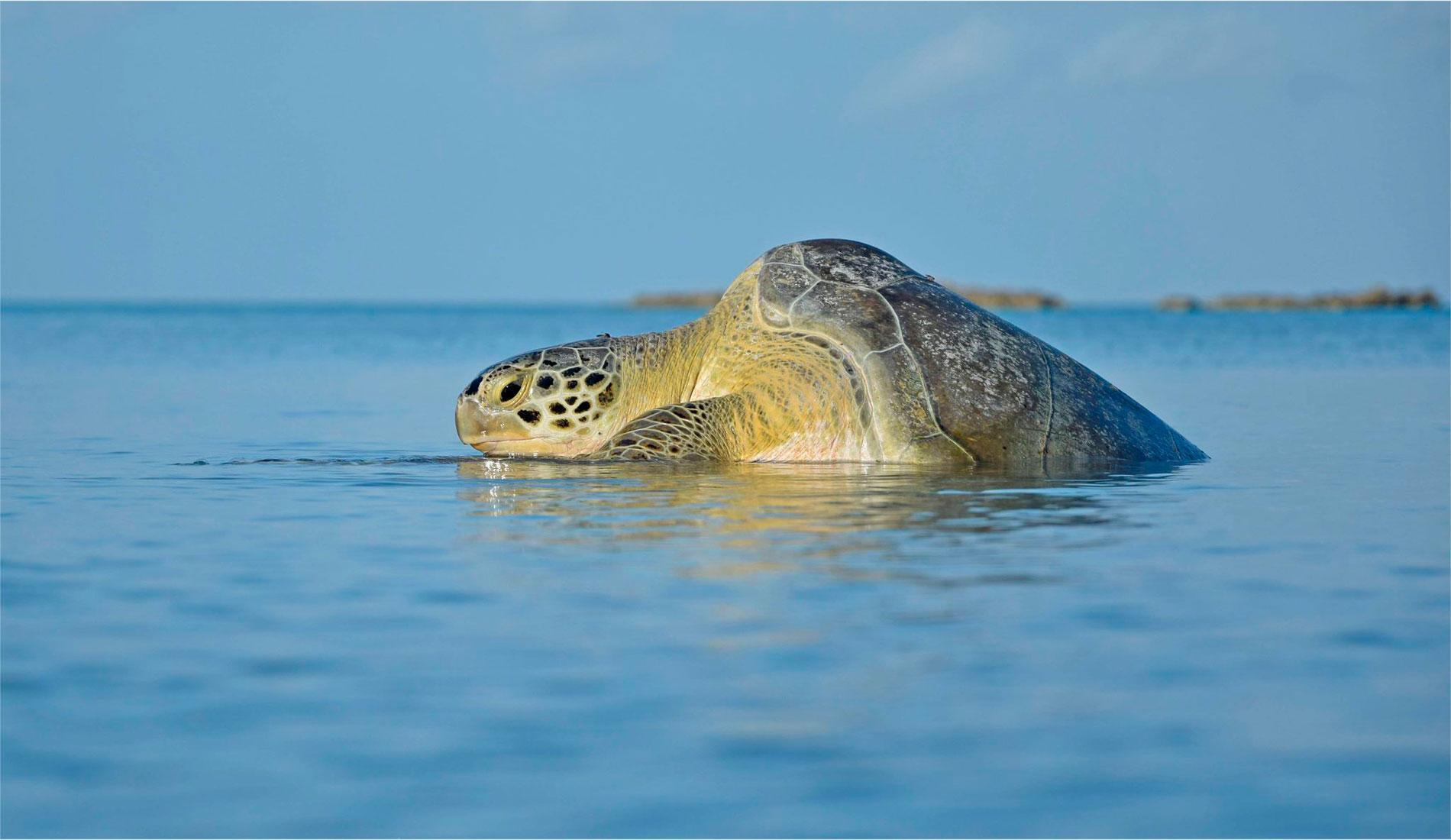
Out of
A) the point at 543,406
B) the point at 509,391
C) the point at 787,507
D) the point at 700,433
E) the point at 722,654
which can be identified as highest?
the point at 509,391

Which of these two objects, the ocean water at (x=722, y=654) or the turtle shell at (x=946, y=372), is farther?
the turtle shell at (x=946, y=372)

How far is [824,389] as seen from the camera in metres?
9.56

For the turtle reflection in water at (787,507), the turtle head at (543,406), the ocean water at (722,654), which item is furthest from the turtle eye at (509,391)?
the ocean water at (722,654)

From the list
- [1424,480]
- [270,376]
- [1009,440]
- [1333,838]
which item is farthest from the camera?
[270,376]

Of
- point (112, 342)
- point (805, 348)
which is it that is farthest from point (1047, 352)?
point (112, 342)

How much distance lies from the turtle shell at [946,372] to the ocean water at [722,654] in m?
0.70

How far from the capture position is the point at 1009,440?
9.62 metres

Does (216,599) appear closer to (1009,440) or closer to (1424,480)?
(1009,440)

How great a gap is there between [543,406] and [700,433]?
1.52 metres

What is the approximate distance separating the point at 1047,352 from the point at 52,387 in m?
13.4

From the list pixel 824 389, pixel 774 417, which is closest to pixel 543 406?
pixel 774 417

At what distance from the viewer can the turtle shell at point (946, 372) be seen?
949 cm

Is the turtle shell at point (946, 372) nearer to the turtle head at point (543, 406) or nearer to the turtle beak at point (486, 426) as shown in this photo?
the turtle head at point (543, 406)

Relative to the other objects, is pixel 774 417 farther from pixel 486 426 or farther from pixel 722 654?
pixel 722 654
